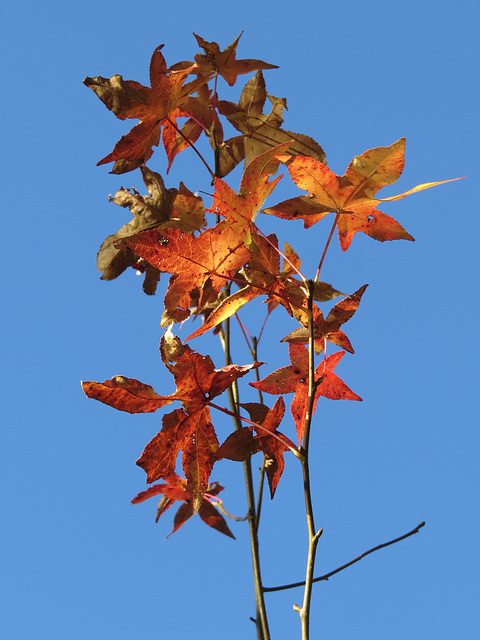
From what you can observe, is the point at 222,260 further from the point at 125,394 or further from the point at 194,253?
the point at 125,394

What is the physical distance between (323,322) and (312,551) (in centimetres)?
26

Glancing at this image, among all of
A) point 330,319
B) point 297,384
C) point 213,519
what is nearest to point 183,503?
point 213,519

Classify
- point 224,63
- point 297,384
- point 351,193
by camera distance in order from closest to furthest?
point 351,193
point 297,384
point 224,63

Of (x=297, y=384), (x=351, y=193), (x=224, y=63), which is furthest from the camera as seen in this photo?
(x=224, y=63)

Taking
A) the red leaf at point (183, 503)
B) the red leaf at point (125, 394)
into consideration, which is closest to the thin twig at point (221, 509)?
the red leaf at point (183, 503)

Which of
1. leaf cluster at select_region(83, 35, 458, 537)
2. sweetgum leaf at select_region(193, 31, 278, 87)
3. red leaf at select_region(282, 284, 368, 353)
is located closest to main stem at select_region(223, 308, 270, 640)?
leaf cluster at select_region(83, 35, 458, 537)

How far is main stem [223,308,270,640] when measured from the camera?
0.76 m

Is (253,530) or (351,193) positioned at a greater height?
(351,193)

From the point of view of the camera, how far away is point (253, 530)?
0.81 meters

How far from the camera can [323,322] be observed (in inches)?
28.0

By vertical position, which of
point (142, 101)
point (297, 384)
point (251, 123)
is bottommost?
point (297, 384)

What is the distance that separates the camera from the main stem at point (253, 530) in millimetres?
759

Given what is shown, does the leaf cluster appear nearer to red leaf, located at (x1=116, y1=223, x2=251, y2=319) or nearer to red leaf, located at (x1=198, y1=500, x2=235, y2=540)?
red leaf, located at (x1=116, y1=223, x2=251, y2=319)

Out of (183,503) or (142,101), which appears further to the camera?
(183,503)
